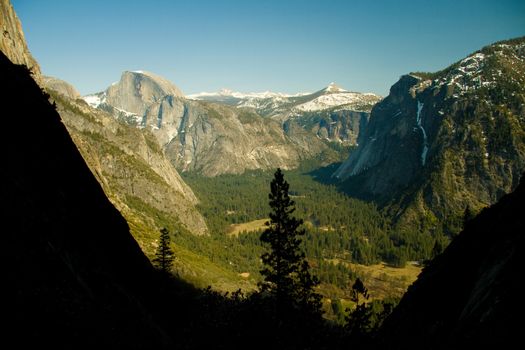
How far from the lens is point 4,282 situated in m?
12.5

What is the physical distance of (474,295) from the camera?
58.2ft

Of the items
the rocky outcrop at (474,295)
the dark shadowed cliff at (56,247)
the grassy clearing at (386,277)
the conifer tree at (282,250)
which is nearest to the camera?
the dark shadowed cliff at (56,247)

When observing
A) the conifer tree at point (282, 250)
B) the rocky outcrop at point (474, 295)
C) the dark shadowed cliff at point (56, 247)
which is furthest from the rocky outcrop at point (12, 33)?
the rocky outcrop at point (474, 295)

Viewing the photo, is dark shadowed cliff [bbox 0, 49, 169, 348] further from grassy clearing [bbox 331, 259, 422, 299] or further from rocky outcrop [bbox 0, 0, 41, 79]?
grassy clearing [bbox 331, 259, 422, 299]

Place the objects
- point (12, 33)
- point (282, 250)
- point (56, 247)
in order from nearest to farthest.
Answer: point (56, 247) < point (282, 250) < point (12, 33)

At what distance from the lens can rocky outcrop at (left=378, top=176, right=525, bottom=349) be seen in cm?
1336

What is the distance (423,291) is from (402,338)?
517cm

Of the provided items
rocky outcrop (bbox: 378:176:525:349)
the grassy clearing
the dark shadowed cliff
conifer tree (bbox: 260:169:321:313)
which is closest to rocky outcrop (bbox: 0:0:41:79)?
the dark shadowed cliff

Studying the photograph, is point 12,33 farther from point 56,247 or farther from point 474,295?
point 474,295

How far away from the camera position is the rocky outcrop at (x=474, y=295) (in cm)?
1336

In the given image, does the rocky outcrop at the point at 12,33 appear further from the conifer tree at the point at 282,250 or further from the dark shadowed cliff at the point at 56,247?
the conifer tree at the point at 282,250

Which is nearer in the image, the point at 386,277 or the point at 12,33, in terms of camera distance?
the point at 12,33

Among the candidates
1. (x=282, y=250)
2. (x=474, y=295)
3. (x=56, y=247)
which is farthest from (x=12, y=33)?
(x=474, y=295)

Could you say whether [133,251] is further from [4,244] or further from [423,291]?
[423,291]
